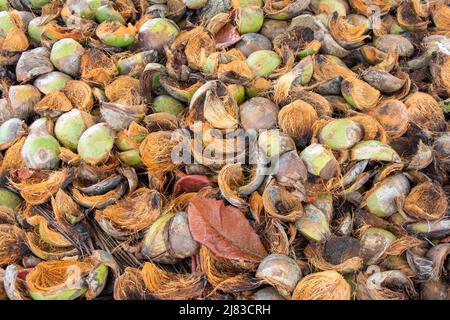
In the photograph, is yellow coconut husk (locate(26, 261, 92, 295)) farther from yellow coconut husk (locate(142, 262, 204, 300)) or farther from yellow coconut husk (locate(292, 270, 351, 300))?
yellow coconut husk (locate(292, 270, 351, 300))

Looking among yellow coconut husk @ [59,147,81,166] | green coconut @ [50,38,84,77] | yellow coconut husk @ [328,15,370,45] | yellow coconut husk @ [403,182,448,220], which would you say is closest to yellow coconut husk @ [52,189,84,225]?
yellow coconut husk @ [59,147,81,166]

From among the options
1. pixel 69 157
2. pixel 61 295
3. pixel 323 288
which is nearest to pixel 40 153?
pixel 69 157

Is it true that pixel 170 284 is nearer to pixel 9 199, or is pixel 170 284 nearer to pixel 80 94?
pixel 9 199

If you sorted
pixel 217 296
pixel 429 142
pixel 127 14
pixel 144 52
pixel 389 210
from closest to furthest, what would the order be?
pixel 217 296 < pixel 389 210 < pixel 429 142 < pixel 144 52 < pixel 127 14

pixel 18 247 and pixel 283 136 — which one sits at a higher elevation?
pixel 283 136

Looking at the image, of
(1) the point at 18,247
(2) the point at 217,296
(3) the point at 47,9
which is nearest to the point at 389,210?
(2) the point at 217,296

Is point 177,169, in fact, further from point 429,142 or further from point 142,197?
point 429,142

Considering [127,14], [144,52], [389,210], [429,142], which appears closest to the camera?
[389,210]
